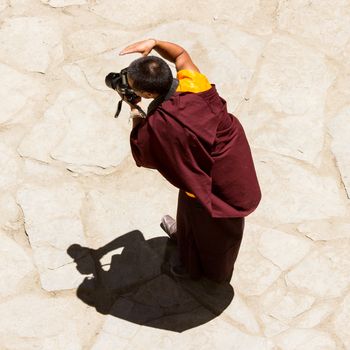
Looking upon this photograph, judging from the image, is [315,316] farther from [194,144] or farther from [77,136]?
[77,136]

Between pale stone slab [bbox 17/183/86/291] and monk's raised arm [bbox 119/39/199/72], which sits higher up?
monk's raised arm [bbox 119/39/199/72]

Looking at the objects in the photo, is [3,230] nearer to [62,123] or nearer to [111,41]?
[62,123]

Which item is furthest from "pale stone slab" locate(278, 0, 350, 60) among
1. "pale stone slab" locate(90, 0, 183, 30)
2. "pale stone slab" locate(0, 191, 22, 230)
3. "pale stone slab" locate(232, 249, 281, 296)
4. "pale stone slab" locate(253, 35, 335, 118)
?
"pale stone slab" locate(0, 191, 22, 230)

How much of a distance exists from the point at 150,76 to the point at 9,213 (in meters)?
1.64

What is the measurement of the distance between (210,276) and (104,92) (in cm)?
171

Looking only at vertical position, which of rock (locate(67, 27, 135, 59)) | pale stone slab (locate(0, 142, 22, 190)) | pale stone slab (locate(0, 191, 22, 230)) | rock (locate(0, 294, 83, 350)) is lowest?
rock (locate(0, 294, 83, 350))

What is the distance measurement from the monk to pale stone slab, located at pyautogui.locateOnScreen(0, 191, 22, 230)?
3.91ft

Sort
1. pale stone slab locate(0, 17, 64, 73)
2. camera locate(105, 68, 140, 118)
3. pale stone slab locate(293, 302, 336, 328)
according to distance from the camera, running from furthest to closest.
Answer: pale stone slab locate(0, 17, 64, 73) < pale stone slab locate(293, 302, 336, 328) < camera locate(105, 68, 140, 118)

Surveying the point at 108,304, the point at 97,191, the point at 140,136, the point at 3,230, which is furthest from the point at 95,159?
the point at 140,136

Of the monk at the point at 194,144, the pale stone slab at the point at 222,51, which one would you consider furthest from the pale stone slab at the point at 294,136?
the monk at the point at 194,144

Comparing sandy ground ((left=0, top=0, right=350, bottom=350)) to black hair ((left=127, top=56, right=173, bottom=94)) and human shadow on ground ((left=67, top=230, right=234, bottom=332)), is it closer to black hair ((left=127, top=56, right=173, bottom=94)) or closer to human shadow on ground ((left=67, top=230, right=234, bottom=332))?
human shadow on ground ((left=67, top=230, right=234, bottom=332))

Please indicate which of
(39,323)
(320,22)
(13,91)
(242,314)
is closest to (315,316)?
(242,314)

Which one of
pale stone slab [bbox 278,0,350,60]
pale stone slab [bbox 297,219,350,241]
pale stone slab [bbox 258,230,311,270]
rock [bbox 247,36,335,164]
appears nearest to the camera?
pale stone slab [bbox 258,230,311,270]

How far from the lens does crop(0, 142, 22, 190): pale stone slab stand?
4.82 metres
